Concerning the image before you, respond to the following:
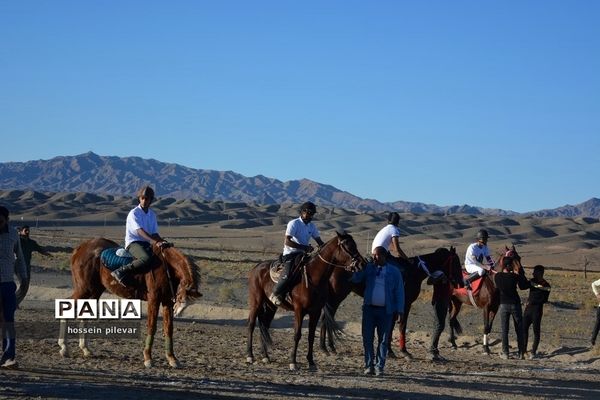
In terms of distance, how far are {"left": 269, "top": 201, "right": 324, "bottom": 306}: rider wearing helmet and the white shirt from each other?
2220 millimetres

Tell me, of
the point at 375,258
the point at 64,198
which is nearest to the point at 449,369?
the point at 375,258

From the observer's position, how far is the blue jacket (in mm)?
14555

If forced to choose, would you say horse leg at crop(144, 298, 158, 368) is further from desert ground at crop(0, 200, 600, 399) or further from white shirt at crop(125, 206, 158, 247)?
white shirt at crop(125, 206, 158, 247)

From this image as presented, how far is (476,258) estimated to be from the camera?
791 inches

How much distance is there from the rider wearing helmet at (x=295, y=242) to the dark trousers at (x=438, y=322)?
11.3 feet

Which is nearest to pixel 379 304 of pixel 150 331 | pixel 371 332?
pixel 371 332

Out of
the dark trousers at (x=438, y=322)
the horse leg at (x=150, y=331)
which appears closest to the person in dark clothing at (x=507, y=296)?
the dark trousers at (x=438, y=322)

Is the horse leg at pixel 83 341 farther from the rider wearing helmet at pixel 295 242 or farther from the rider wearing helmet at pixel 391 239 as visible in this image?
the rider wearing helmet at pixel 391 239

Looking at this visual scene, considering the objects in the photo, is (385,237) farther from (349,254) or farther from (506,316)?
(506,316)

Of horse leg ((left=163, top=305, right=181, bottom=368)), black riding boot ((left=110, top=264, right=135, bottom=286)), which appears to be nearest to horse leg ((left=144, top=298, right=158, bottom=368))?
horse leg ((left=163, top=305, right=181, bottom=368))

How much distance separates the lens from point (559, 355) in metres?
19.7

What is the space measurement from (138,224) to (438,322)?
256 inches

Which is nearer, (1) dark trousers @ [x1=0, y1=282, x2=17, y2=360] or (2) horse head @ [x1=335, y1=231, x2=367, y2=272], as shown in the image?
(1) dark trousers @ [x1=0, y1=282, x2=17, y2=360]

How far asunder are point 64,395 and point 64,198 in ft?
493
